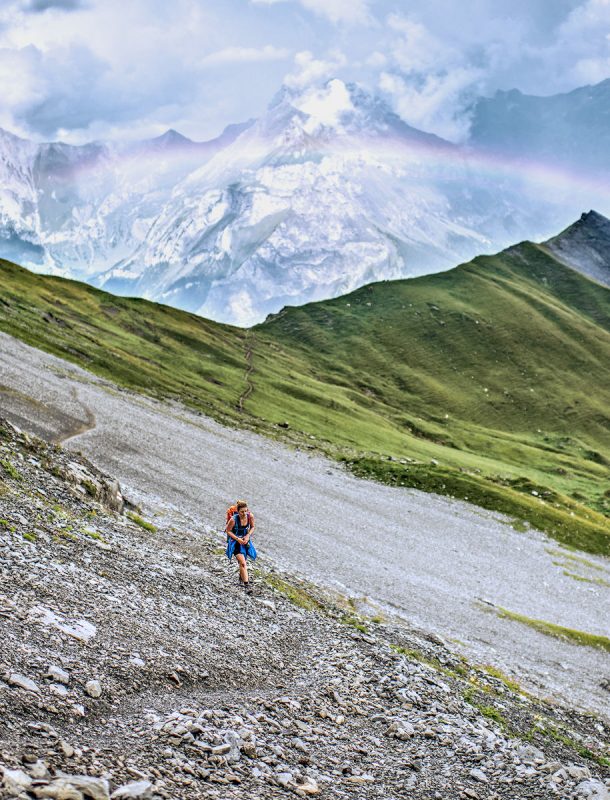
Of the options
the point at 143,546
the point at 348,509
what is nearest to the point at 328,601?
the point at 143,546

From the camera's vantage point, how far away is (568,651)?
1753 inches

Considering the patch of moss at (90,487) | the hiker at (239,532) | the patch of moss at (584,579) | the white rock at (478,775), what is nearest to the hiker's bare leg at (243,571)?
the hiker at (239,532)

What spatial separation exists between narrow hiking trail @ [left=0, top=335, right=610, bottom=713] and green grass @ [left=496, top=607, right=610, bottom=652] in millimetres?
795

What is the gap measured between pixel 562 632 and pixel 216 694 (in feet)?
113

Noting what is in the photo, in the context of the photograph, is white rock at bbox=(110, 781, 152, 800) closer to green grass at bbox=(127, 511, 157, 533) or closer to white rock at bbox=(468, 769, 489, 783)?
white rock at bbox=(468, 769, 489, 783)

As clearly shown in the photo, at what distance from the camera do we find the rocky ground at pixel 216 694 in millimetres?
14516

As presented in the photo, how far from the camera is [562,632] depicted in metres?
47.2

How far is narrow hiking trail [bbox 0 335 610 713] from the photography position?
139 feet

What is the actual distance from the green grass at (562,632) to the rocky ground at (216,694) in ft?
51.4

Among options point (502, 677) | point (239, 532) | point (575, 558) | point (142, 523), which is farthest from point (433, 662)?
point (575, 558)

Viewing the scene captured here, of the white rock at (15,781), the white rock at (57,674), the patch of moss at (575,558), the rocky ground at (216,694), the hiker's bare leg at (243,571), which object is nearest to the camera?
the white rock at (15,781)

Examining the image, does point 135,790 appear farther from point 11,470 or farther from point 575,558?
point 575,558

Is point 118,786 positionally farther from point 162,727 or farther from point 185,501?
point 185,501

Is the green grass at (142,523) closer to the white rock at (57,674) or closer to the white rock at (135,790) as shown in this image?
the white rock at (57,674)
